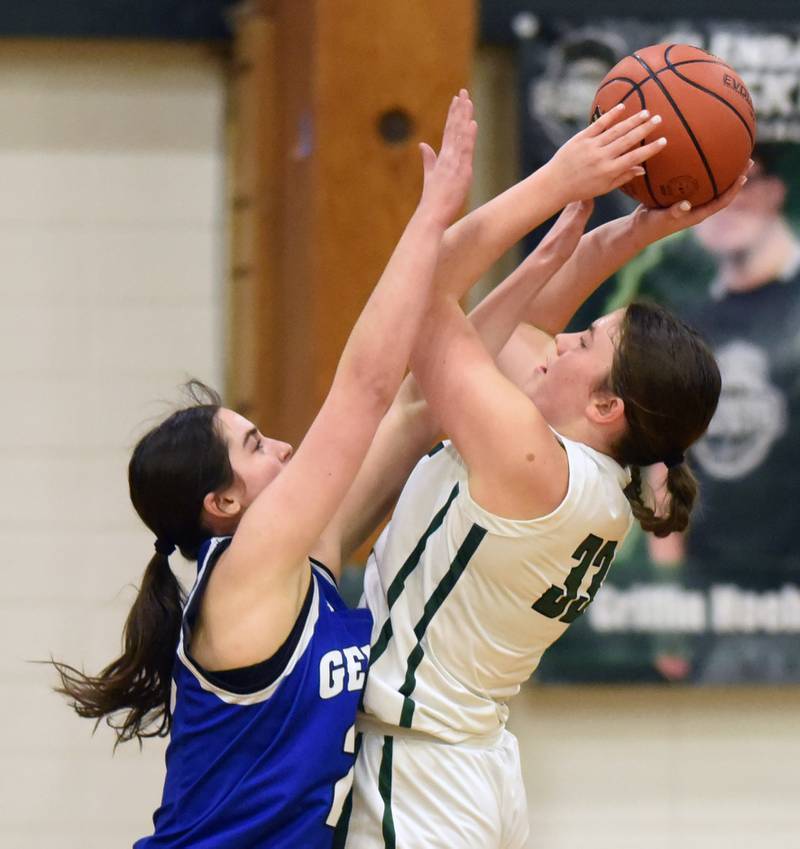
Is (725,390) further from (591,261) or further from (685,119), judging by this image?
(685,119)

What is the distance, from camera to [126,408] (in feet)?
14.4

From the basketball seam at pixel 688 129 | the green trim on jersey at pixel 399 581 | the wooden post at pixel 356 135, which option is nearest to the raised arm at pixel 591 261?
the basketball seam at pixel 688 129

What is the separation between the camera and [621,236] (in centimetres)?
238

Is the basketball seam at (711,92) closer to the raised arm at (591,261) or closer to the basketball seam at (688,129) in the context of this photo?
the basketball seam at (688,129)

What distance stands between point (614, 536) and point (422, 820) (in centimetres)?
52

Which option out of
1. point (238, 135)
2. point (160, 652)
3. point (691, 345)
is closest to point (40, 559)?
point (238, 135)

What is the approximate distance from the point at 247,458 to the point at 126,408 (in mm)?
2288

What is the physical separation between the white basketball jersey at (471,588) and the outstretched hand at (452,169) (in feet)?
1.28

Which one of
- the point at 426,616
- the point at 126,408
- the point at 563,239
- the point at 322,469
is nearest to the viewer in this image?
the point at 322,469

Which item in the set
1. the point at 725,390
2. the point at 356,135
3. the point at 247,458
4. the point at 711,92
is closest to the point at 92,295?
the point at 356,135

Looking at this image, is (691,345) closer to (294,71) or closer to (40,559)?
(294,71)

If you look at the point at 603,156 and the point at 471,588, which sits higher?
the point at 603,156

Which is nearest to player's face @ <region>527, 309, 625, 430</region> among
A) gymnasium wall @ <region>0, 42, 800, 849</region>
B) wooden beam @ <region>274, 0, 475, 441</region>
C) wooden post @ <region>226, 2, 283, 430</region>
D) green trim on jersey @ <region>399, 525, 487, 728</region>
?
green trim on jersey @ <region>399, 525, 487, 728</region>

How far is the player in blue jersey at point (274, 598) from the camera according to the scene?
6.59ft
